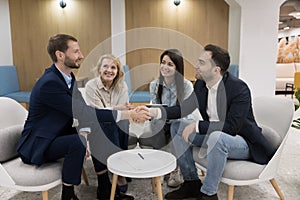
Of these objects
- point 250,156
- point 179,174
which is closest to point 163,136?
point 179,174

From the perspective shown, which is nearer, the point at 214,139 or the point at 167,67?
the point at 214,139

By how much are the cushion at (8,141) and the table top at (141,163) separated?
68 cm

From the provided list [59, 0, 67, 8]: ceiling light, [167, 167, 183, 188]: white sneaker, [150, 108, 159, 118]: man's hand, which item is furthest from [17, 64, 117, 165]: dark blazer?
[59, 0, 67, 8]: ceiling light

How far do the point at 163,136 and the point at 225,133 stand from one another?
61 centimetres

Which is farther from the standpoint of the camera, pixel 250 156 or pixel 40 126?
pixel 250 156

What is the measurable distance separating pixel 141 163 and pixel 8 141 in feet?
3.04

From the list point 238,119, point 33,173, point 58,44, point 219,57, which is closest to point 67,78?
point 58,44

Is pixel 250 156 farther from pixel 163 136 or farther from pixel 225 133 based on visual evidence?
pixel 163 136

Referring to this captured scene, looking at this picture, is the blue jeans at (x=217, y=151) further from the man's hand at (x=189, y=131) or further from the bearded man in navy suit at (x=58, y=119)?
the bearded man in navy suit at (x=58, y=119)

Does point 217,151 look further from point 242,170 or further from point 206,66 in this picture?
point 206,66

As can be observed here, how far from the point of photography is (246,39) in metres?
4.63

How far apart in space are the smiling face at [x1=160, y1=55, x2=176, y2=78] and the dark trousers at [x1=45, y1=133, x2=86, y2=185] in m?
0.94

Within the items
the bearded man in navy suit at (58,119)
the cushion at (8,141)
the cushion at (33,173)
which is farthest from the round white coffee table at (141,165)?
the cushion at (8,141)

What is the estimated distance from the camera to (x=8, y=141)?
6.30ft
